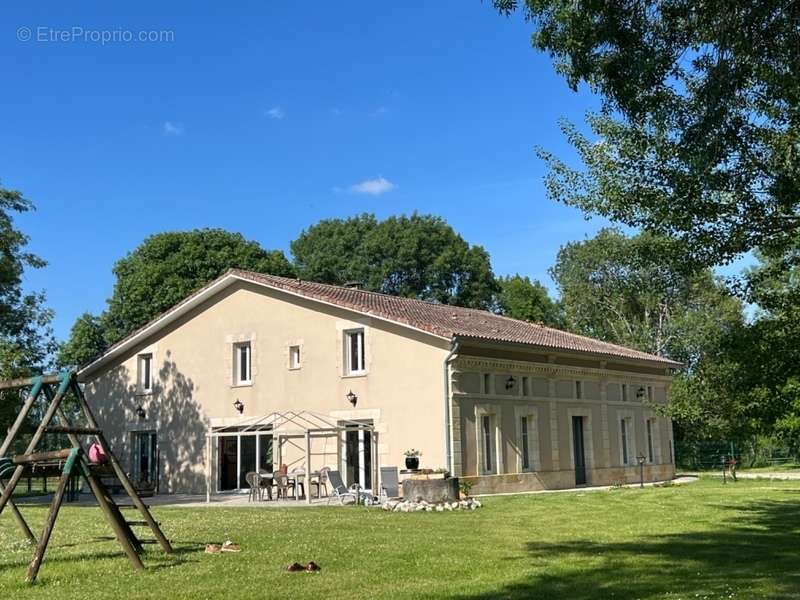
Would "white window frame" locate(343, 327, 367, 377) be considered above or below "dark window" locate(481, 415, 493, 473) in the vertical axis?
above

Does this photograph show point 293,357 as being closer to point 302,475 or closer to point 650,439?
point 302,475

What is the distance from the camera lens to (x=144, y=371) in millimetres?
26547

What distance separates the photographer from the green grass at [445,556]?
7223mm

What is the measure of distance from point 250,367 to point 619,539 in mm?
14996

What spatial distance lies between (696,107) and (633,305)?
114ft

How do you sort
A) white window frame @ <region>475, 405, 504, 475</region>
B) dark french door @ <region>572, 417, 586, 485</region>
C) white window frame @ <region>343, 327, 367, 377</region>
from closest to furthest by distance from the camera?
white window frame @ <region>475, 405, 504, 475</region>, white window frame @ <region>343, 327, 367, 377</region>, dark french door @ <region>572, 417, 586, 485</region>

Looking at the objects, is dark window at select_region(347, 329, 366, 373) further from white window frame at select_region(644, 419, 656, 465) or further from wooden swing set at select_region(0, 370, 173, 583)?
wooden swing set at select_region(0, 370, 173, 583)

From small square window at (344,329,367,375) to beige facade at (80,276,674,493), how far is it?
0.04 metres

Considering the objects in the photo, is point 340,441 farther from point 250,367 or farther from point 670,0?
point 670,0

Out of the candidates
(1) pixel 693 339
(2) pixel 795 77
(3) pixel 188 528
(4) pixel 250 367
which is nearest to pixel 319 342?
(4) pixel 250 367

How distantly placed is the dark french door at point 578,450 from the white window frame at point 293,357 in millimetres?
7779

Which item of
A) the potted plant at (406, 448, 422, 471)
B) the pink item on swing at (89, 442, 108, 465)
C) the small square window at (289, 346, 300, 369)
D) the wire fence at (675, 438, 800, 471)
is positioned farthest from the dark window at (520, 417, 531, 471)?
the wire fence at (675, 438, 800, 471)

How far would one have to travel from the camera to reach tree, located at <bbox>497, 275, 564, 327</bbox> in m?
45.0

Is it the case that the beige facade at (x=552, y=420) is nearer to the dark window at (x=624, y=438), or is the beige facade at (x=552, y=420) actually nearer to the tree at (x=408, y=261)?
the dark window at (x=624, y=438)
